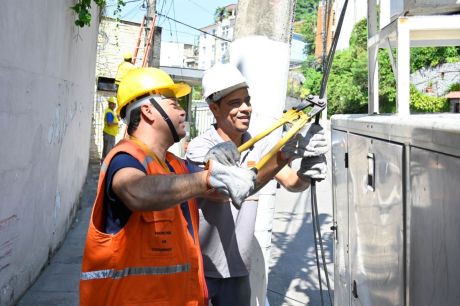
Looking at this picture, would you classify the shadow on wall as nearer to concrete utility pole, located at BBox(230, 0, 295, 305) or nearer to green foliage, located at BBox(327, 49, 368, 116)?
concrete utility pole, located at BBox(230, 0, 295, 305)

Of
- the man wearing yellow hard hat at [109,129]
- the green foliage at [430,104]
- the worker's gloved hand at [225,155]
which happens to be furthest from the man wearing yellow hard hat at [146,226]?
the green foliage at [430,104]

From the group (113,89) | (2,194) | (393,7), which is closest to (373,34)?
(393,7)

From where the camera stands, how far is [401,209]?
1.74m

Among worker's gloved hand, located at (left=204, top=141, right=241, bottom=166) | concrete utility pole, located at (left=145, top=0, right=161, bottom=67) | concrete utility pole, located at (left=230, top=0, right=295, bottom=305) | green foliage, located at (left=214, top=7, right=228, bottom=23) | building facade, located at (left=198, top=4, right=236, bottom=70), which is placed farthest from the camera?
green foliage, located at (left=214, top=7, right=228, bottom=23)

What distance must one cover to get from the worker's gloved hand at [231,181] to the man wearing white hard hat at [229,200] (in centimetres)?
76

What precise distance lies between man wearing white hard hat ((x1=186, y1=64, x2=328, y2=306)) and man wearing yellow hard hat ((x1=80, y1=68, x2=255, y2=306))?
0.52m

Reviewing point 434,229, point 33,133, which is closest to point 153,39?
point 33,133

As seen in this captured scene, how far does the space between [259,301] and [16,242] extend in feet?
6.41

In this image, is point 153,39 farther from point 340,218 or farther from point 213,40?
point 213,40

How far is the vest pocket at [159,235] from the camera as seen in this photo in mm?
2041

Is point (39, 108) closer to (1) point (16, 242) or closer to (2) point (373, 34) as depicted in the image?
(1) point (16, 242)

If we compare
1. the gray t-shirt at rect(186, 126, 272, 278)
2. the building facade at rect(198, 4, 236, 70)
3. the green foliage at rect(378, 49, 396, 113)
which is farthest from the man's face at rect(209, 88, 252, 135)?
the building facade at rect(198, 4, 236, 70)

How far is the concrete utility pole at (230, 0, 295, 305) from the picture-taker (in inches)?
129

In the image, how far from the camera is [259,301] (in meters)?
3.46
